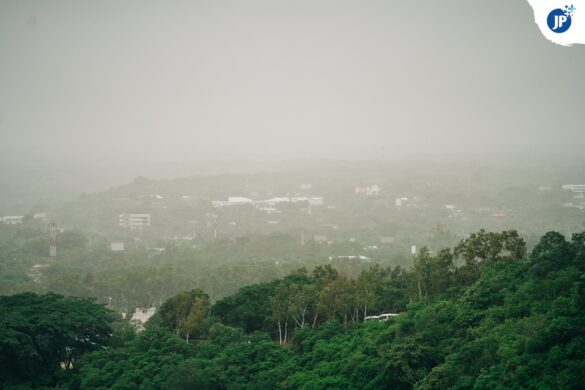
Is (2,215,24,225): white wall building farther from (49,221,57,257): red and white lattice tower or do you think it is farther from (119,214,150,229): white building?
(119,214,150,229): white building

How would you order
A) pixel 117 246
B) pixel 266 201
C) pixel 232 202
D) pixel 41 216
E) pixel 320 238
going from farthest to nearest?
1. pixel 266 201
2. pixel 232 202
3. pixel 41 216
4. pixel 320 238
5. pixel 117 246

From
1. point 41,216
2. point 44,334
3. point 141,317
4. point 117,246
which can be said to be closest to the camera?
point 44,334

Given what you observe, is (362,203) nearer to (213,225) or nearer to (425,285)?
(213,225)

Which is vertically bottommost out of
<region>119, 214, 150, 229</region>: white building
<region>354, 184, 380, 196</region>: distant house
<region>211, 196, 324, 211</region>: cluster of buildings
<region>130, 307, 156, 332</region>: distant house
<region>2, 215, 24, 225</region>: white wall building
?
<region>130, 307, 156, 332</region>: distant house

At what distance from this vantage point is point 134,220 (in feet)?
175

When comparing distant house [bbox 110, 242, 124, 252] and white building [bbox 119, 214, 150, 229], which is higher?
white building [bbox 119, 214, 150, 229]

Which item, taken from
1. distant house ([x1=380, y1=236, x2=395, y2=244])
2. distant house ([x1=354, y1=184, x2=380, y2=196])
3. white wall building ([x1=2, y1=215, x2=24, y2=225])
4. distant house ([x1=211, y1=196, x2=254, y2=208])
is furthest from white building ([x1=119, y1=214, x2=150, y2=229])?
distant house ([x1=354, y1=184, x2=380, y2=196])

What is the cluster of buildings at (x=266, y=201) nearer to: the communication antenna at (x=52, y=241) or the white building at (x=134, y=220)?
the white building at (x=134, y=220)

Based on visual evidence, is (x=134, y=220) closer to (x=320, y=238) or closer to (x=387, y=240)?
(x=320, y=238)

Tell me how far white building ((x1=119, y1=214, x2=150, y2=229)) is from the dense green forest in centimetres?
3018

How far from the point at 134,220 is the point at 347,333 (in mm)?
35965

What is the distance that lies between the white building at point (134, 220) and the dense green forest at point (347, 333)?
30.2m

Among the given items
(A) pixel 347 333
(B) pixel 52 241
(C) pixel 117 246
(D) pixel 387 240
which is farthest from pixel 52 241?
(A) pixel 347 333

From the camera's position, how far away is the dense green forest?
14508 millimetres
